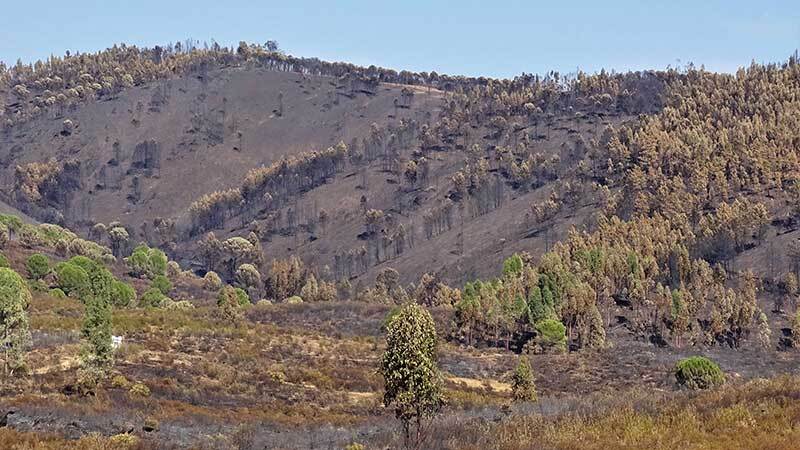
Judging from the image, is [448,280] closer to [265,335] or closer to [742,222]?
[742,222]

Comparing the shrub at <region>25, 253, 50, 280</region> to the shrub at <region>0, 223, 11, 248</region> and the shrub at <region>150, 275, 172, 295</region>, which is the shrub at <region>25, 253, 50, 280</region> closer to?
the shrub at <region>0, 223, 11, 248</region>

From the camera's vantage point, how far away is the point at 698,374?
2571 inches

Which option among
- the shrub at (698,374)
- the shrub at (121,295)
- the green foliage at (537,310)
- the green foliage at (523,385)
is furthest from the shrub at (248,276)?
the shrub at (698,374)

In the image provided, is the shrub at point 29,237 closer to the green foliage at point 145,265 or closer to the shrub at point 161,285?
the green foliage at point 145,265

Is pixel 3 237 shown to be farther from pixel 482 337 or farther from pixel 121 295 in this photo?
pixel 482 337

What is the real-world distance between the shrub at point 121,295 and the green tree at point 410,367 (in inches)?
3453

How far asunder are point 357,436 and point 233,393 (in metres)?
20.6

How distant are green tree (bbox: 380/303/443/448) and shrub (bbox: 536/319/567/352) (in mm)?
69152

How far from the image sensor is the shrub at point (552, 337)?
317ft

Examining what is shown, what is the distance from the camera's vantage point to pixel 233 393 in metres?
54.3

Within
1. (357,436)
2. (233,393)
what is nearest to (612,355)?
(233,393)

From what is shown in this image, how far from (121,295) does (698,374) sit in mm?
80394

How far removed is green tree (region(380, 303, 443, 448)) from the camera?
29.5 m

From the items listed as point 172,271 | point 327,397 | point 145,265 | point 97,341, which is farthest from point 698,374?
point 172,271
